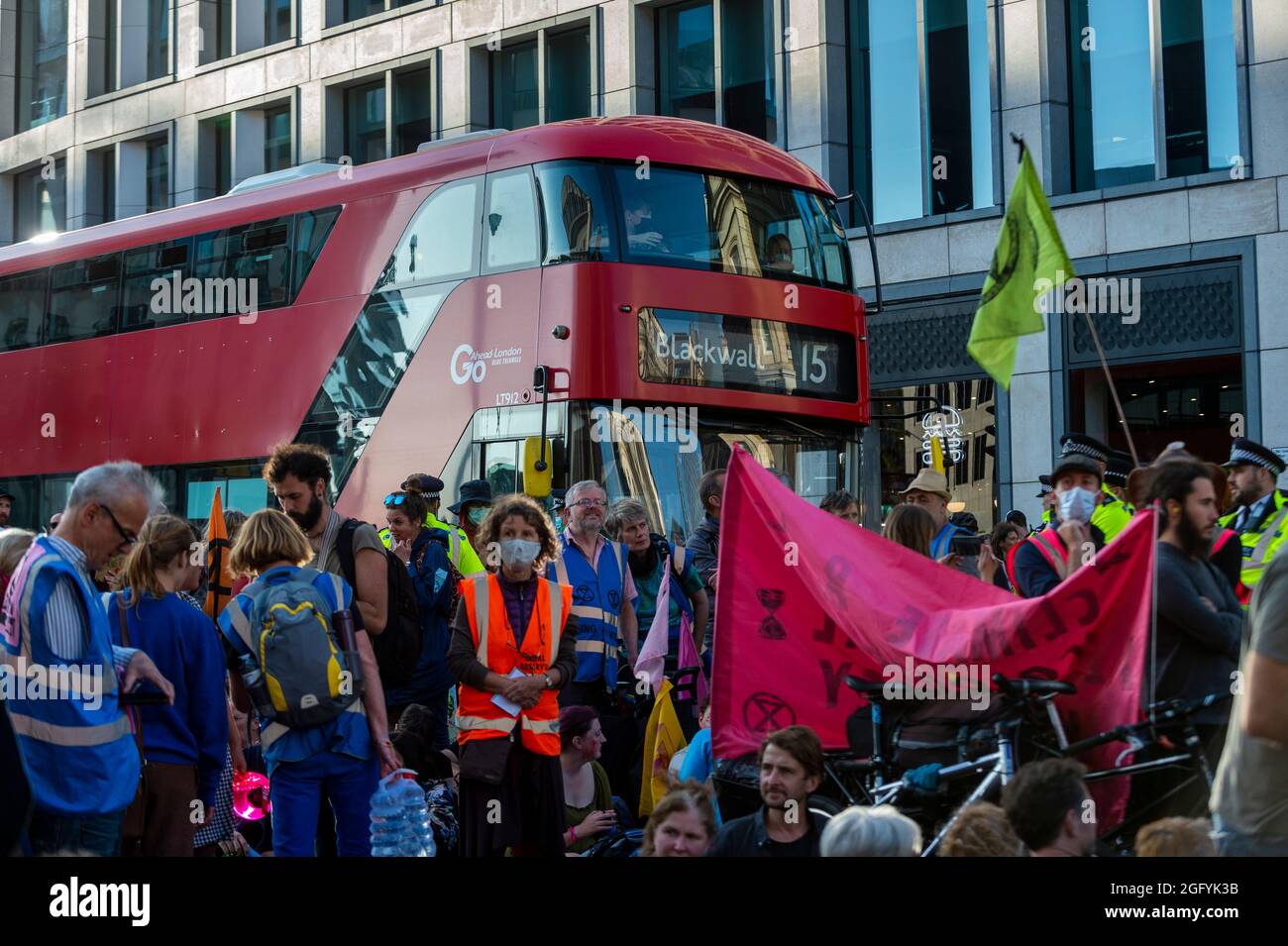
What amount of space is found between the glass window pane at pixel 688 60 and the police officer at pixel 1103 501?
50.0 feet

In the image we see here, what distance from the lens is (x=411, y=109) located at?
2798 cm

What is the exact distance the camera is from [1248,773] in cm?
435

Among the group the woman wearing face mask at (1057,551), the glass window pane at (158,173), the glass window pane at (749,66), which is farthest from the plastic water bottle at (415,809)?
the glass window pane at (158,173)

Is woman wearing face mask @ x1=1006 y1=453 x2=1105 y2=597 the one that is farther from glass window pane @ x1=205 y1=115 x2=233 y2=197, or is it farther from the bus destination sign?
glass window pane @ x1=205 y1=115 x2=233 y2=197

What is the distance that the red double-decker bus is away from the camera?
13.1m

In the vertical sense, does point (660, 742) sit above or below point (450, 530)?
below

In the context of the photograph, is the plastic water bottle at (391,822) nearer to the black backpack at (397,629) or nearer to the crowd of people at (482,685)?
the crowd of people at (482,685)

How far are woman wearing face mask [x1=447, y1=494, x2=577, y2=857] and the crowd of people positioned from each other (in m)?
0.01

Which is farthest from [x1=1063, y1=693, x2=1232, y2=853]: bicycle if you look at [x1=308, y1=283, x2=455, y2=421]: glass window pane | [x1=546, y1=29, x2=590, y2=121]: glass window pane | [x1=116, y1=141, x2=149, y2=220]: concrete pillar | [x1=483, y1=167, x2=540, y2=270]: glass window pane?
[x1=116, y1=141, x2=149, y2=220]: concrete pillar

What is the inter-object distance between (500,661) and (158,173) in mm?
27561

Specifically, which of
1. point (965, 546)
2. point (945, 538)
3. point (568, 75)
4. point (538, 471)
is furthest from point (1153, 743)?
point (568, 75)

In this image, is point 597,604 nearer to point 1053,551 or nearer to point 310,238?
point 1053,551

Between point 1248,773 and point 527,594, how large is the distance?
3721mm
